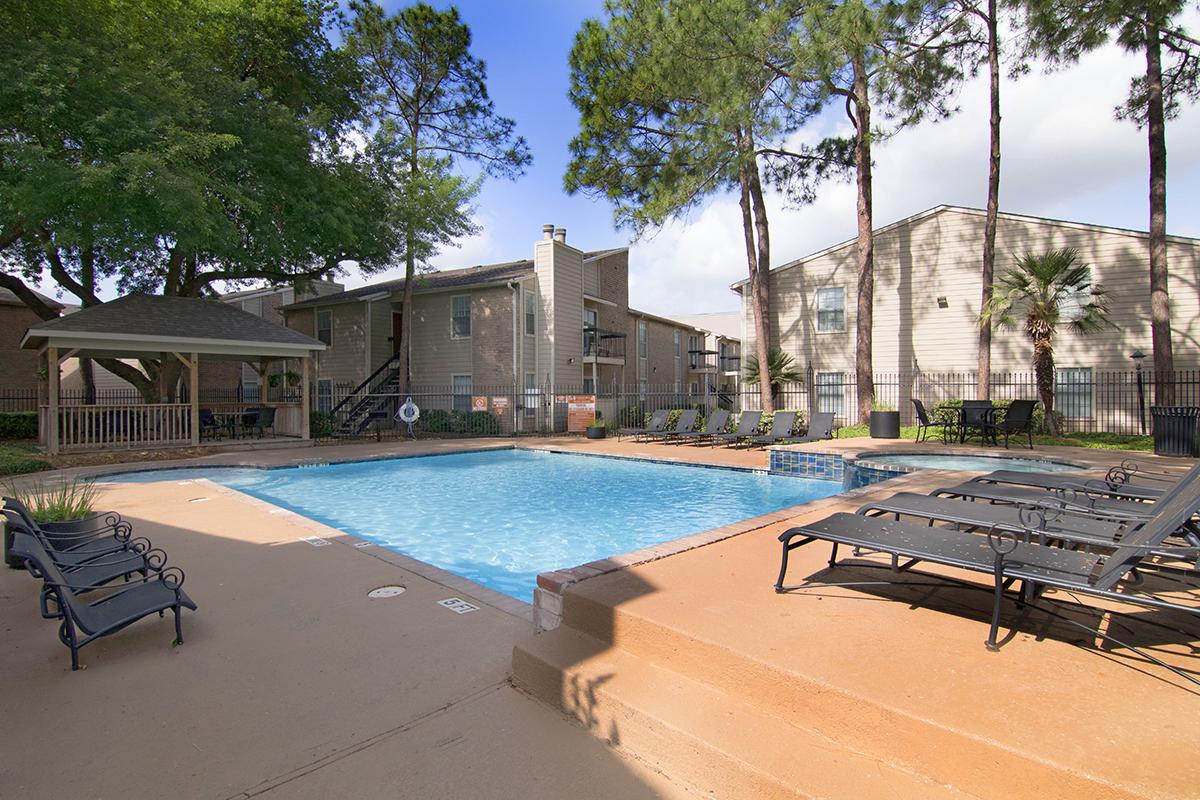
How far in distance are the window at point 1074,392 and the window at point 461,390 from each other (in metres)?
18.5

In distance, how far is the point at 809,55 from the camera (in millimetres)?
12828

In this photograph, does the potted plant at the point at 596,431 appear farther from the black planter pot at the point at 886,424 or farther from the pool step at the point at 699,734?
the pool step at the point at 699,734

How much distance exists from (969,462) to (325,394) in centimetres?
2343

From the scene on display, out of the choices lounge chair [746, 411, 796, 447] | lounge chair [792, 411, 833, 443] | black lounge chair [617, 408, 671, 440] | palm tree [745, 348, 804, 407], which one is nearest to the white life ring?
black lounge chair [617, 408, 671, 440]

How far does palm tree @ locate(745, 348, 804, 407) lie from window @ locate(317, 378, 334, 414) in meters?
17.1

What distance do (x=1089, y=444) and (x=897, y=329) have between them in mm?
6317

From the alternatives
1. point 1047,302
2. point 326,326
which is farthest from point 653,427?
point 326,326

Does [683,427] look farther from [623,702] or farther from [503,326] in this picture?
[623,702]

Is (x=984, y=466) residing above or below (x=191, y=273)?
below

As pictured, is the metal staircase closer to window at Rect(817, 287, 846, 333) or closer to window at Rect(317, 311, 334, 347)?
window at Rect(317, 311, 334, 347)

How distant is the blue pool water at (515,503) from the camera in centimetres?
696

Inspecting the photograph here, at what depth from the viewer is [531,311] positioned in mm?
21453

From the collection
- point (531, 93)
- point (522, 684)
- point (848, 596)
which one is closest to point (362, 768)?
point (522, 684)

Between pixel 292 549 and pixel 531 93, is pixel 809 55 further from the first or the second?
pixel 292 549
